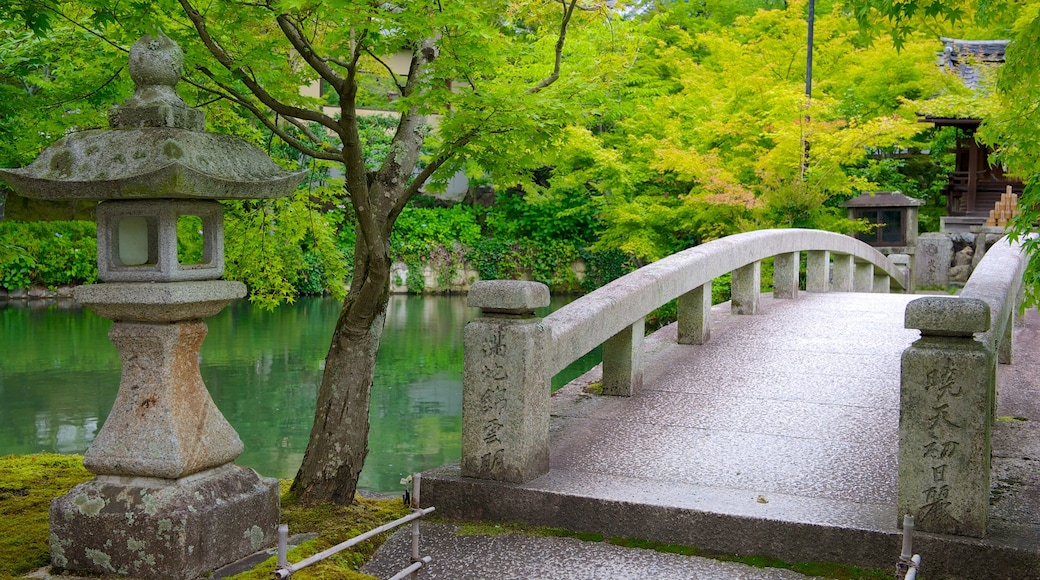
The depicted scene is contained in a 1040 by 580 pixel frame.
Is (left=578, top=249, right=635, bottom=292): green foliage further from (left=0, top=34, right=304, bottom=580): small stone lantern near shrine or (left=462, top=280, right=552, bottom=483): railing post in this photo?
(left=0, top=34, right=304, bottom=580): small stone lantern near shrine

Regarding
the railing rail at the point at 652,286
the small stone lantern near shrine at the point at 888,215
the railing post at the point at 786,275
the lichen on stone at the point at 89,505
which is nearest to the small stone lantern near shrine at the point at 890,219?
the small stone lantern near shrine at the point at 888,215

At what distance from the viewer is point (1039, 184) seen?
Result: 4090 mm

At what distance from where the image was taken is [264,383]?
13203mm

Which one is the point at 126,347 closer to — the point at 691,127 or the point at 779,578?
the point at 779,578

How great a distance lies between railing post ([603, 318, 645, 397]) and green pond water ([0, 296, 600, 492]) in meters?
2.90

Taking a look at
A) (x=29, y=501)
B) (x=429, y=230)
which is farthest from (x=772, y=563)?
(x=429, y=230)

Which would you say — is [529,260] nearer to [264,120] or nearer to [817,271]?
[817,271]

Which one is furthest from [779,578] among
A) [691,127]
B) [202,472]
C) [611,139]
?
[611,139]

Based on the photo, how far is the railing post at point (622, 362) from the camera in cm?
615

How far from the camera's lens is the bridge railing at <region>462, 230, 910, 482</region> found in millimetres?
4352

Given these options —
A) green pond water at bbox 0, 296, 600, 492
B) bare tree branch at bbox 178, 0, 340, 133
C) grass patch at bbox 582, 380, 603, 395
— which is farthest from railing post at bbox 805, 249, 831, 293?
bare tree branch at bbox 178, 0, 340, 133

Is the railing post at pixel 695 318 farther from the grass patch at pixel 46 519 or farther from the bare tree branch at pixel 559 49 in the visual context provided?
the grass patch at pixel 46 519

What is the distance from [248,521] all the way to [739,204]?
13.1 meters

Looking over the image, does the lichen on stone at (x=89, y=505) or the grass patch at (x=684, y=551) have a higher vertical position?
the lichen on stone at (x=89, y=505)
